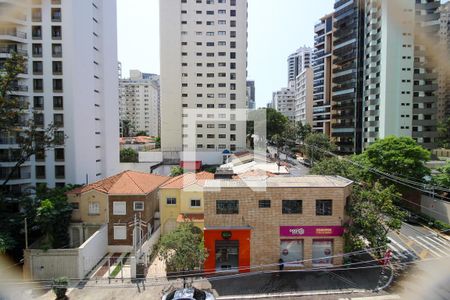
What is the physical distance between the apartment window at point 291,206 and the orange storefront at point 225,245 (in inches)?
82.4

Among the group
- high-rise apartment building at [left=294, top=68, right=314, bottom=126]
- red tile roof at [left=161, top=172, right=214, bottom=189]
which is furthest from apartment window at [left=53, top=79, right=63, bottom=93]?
high-rise apartment building at [left=294, top=68, right=314, bottom=126]

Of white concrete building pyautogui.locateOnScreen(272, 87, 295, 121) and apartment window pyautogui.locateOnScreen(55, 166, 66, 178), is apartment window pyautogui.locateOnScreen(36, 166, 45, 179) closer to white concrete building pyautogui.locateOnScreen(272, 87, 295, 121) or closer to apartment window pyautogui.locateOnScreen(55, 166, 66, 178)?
apartment window pyautogui.locateOnScreen(55, 166, 66, 178)

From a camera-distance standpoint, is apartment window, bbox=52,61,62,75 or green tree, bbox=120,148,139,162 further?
green tree, bbox=120,148,139,162

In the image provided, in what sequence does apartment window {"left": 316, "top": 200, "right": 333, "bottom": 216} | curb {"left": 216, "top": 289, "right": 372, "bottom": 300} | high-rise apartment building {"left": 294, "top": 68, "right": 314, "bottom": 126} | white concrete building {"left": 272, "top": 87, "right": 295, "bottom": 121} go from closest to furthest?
curb {"left": 216, "top": 289, "right": 372, "bottom": 300}, apartment window {"left": 316, "top": 200, "right": 333, "bottom": 216}, high-rise apartment building {"left": 294, "top": 68, "right": 314, "bottom": 126}, white concrete building {"left": 272, "top": 87, "right": 295, "bottom": 121}

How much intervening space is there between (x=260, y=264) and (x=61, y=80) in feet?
75.6

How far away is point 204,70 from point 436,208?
3476cm

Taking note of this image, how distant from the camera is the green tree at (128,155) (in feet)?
133

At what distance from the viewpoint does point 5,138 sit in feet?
78.5

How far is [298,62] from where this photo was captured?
400 feet

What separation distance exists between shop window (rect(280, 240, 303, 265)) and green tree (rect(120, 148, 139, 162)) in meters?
30.5

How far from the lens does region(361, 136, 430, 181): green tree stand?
22641 mm

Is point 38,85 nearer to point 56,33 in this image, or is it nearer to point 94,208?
point 56,33

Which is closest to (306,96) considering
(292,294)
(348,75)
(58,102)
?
(348,75)

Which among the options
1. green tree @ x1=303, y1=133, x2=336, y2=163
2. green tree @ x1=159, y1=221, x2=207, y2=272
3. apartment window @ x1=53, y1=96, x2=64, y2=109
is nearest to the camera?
green tree @ x1=159, y1=221, x2=207, y2=272
